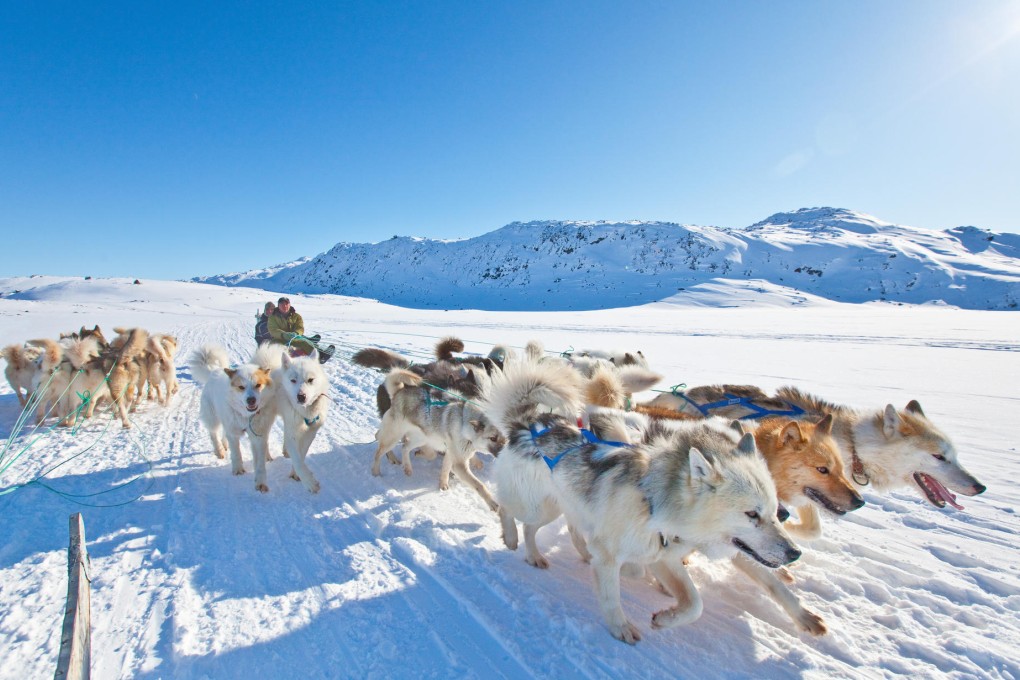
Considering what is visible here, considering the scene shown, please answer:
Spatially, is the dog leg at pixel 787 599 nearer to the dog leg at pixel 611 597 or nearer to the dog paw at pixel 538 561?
the dog leg at pixel 611 597

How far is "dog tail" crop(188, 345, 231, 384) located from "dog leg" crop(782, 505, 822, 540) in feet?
18.0

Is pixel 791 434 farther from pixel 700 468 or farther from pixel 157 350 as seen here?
pixel 157 350

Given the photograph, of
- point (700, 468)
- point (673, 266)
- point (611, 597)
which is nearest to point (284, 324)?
point (611, 597)

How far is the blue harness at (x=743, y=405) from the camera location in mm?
3696

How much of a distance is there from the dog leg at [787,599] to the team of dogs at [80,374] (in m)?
7.00

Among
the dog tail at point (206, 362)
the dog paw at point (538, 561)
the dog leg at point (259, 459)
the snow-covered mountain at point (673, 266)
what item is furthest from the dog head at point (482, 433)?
the snow-covered mountain at point (673, 266)

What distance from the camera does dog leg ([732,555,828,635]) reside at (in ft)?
7.93

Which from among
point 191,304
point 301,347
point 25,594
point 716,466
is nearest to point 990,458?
Answer: point 716,466

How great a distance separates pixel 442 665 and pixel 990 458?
18.9 feet

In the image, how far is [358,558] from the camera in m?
3.04

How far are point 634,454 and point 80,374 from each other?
7.15 metres

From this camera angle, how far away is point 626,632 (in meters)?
2.38

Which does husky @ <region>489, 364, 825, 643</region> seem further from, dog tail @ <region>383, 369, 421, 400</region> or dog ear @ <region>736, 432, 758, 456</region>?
dog tail @ <region>383, 369, 421, 400</region>

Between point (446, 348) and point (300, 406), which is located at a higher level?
point (446, 348)
